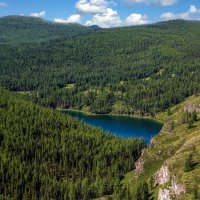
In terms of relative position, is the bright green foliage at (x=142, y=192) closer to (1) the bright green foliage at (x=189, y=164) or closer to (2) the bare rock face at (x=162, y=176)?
(2) the bare rock face at (x=162, y=176)

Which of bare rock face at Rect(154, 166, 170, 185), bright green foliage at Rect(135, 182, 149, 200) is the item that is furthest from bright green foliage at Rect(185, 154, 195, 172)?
bright green foliage at Rect(135, 182, 149, 200)

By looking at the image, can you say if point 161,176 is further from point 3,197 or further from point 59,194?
point 3,197

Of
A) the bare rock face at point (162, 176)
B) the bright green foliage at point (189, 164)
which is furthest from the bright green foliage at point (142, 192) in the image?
the bright green foliage at point (189, 164)

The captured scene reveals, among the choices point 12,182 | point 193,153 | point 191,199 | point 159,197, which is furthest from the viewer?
point 12,182

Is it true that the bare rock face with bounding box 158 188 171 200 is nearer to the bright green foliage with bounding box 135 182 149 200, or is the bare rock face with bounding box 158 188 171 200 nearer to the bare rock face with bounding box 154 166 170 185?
the bare rock face with bounding box 154 166 170 185

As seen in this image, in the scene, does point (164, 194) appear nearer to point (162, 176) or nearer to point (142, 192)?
point (142, 192)

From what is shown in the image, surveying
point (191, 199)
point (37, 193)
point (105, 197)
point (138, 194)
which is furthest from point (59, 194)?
point (191, 199)
